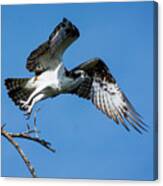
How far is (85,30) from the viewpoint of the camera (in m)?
3.22

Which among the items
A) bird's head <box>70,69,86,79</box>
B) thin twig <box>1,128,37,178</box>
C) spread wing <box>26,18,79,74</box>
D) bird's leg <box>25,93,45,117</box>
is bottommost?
thin twig <box>1,128,37,178</box>

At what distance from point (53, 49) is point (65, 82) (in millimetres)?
138

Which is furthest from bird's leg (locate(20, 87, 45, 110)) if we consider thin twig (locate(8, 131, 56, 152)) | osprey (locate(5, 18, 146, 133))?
thin twig (locate(8, 131, 56, 152))

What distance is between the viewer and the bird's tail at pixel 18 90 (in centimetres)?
330

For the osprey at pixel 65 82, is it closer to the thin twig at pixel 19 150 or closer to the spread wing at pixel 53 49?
the spread wing at pixel 53 49

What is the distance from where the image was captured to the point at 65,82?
3.26m

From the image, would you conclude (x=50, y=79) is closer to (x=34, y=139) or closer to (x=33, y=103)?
(x=33, y=103)

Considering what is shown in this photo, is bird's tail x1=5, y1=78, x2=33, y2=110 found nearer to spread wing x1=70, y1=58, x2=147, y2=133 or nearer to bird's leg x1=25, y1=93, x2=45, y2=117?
bird's leg x1=25, y1=93, x2=45, y2=117

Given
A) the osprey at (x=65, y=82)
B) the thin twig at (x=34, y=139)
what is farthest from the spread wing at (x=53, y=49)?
the thin twig at (x=34, y=139)

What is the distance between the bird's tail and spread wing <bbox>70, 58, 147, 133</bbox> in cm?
20

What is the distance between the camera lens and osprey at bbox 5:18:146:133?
126 inches

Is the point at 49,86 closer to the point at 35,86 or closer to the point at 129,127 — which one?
the point at 35,86

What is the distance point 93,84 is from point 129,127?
0.22 metres

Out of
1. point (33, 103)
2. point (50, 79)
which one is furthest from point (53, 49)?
point (33, 103)
